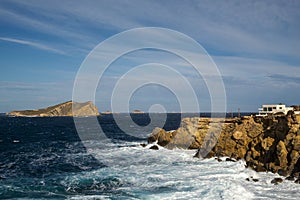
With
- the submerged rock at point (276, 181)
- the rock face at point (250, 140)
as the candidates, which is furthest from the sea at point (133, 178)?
the rock face at point (250, 140)

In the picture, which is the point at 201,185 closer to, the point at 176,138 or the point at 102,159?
the point at 102,159

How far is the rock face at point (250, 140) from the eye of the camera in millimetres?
38875

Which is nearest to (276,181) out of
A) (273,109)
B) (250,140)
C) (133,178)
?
(250,140)

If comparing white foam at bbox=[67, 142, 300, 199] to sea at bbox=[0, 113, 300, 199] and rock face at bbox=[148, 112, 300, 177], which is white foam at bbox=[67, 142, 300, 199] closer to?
sea at bbox=[0, 113, 300, 199]

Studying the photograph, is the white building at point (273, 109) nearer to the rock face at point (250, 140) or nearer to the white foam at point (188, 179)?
the rock face at point (250, 140)

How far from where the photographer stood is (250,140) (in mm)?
49312

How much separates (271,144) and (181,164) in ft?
46.0

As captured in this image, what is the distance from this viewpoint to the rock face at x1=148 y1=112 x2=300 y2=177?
128ft

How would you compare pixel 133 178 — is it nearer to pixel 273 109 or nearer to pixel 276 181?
pixel 276 181

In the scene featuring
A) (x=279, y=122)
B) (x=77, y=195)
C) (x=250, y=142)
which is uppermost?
(x=279, y=122)

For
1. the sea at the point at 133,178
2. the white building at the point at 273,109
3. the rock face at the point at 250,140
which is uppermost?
the white building at the point at 273,109

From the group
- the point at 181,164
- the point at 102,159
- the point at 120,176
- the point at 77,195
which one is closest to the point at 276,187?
the point at 181,164

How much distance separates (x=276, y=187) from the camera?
31703 millimetres

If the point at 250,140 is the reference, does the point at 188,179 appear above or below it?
below
